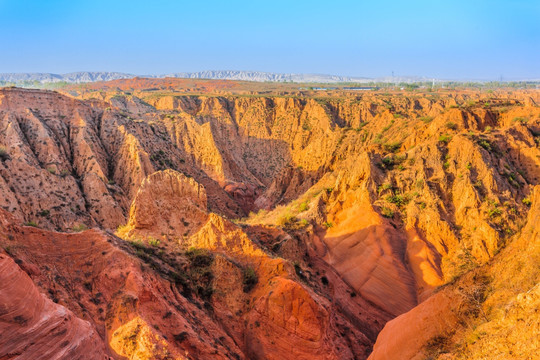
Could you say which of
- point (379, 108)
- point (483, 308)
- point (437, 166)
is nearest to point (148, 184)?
point (483, 308)

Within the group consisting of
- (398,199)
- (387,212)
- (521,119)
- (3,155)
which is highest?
(521,119)

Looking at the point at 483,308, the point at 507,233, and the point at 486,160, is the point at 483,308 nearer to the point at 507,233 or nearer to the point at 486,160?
the point at 507,233

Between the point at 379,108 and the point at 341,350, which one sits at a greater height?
the point at 379,108

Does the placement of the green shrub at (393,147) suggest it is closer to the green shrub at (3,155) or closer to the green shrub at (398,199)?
the green shrub at (398,199)

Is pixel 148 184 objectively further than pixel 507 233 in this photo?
No

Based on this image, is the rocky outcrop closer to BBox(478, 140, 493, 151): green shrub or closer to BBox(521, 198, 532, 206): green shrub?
BBox(521, 198, 532, 206): green shrub

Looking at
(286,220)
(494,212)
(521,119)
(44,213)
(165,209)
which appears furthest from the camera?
(521,119)

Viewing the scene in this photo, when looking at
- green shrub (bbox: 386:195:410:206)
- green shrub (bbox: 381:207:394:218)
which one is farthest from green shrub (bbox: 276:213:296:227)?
green shrub (bbox: 386:195:410:206)

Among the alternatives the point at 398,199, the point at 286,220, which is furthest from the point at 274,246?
the point at 398,199

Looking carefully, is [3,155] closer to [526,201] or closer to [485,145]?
[485,145]
